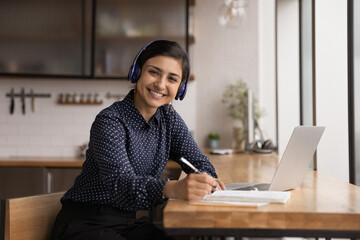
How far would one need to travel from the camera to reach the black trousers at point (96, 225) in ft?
4.62

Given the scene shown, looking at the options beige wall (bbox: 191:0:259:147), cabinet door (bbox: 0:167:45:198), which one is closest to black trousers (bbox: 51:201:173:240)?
cabinet door (bbox: 0:167:45:198)

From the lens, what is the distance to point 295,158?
4.74 ft

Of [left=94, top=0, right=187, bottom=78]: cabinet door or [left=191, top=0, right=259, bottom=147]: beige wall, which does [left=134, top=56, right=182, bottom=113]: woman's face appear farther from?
[left=191, top=0, right=259, bottom=147]: beige wall

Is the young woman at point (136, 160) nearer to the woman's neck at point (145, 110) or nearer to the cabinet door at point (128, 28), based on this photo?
the woman's neck at point (145, 110)

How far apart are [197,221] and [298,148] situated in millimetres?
537

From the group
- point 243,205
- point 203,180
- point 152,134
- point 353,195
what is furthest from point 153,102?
point 353,195

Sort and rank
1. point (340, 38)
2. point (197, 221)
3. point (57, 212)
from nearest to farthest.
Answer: point (197, 221) < point (57, 212) < point (340, 38)

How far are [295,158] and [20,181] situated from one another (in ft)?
8.97

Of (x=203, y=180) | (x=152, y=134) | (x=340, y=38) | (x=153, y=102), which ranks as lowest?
(x=203, y=180)

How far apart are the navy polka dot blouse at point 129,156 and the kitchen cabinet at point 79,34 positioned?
2179 mm

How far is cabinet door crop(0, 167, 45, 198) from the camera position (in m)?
3.46

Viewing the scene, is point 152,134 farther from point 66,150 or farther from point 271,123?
point 271,123

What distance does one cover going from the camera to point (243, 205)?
44.5 inches

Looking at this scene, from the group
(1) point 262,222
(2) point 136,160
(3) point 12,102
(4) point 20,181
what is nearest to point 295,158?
(1) point 262,222
